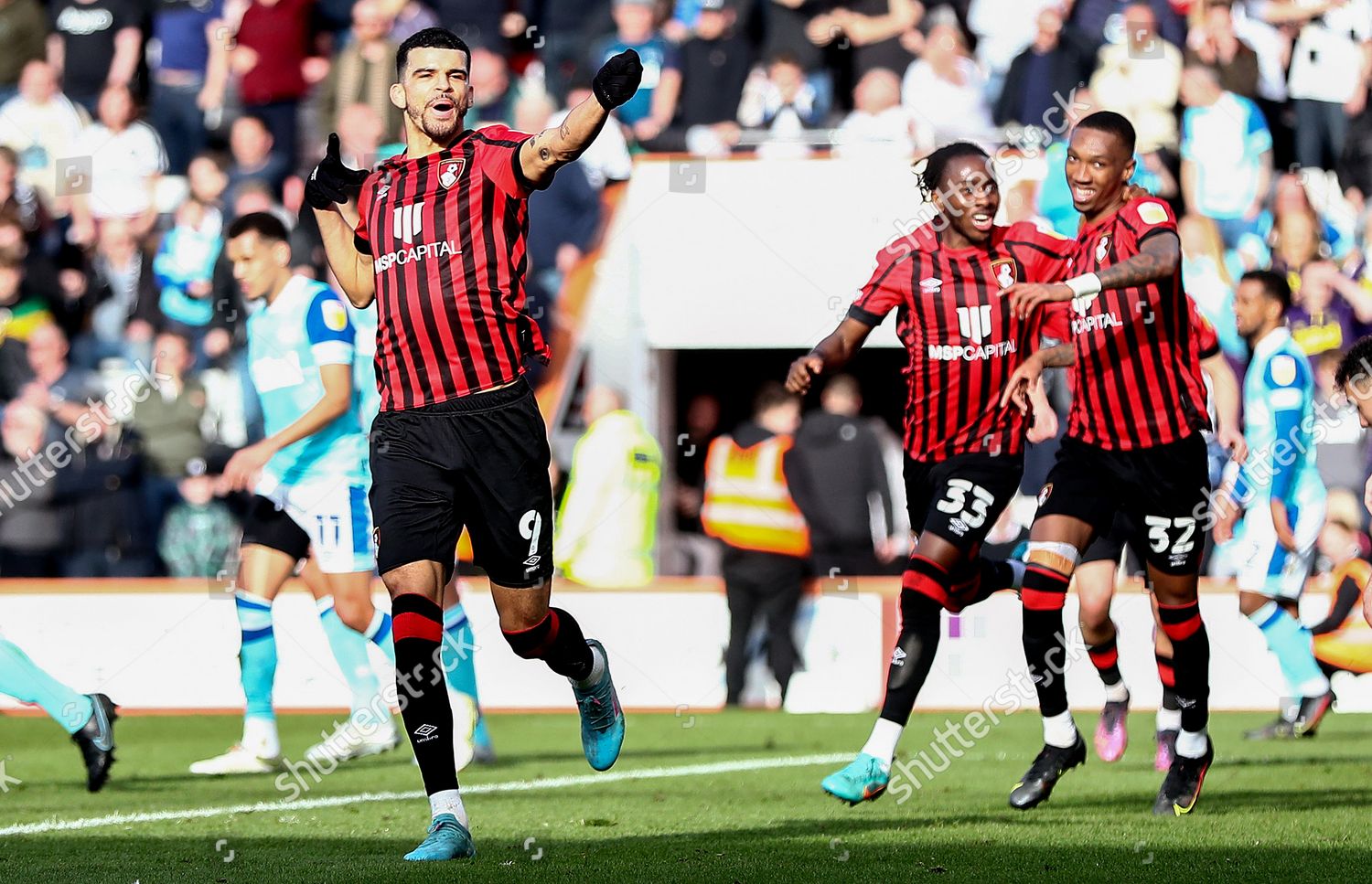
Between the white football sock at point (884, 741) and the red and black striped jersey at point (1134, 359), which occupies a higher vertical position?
the red and black striped jersey at point (1134, 359)

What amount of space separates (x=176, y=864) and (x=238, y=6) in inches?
411

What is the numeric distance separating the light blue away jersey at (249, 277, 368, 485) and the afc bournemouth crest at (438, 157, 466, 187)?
2.99 metres

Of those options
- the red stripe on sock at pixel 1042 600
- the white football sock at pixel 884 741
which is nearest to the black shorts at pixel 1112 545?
the red stripe on sock at pixel 1042 600

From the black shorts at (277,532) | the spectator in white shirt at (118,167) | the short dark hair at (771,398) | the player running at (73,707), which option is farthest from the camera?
the spectator in white shirt at (118,167)

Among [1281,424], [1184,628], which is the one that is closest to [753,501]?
[1281,424]

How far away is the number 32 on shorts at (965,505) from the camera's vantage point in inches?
263

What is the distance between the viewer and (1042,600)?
6.75 m

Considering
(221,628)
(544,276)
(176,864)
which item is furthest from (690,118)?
(176,864)

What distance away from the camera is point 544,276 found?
12.8 metres

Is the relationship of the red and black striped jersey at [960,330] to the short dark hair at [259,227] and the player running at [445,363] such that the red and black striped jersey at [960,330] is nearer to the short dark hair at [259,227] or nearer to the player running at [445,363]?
the player running at [445,363]

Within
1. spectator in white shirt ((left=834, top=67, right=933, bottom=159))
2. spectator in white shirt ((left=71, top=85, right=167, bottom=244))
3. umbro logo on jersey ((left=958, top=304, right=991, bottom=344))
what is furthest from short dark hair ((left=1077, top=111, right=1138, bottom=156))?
spectator in white shirt ((left=71, top=85, right=167, bottom=244))

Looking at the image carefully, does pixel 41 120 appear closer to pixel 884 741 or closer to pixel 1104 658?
pixel 1104 658

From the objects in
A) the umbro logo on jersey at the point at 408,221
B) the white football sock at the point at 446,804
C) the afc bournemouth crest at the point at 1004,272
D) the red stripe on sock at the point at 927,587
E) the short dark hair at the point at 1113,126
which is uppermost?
the short dark hair at the point at 1113,126

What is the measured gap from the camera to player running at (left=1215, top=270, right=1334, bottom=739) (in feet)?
31.8
